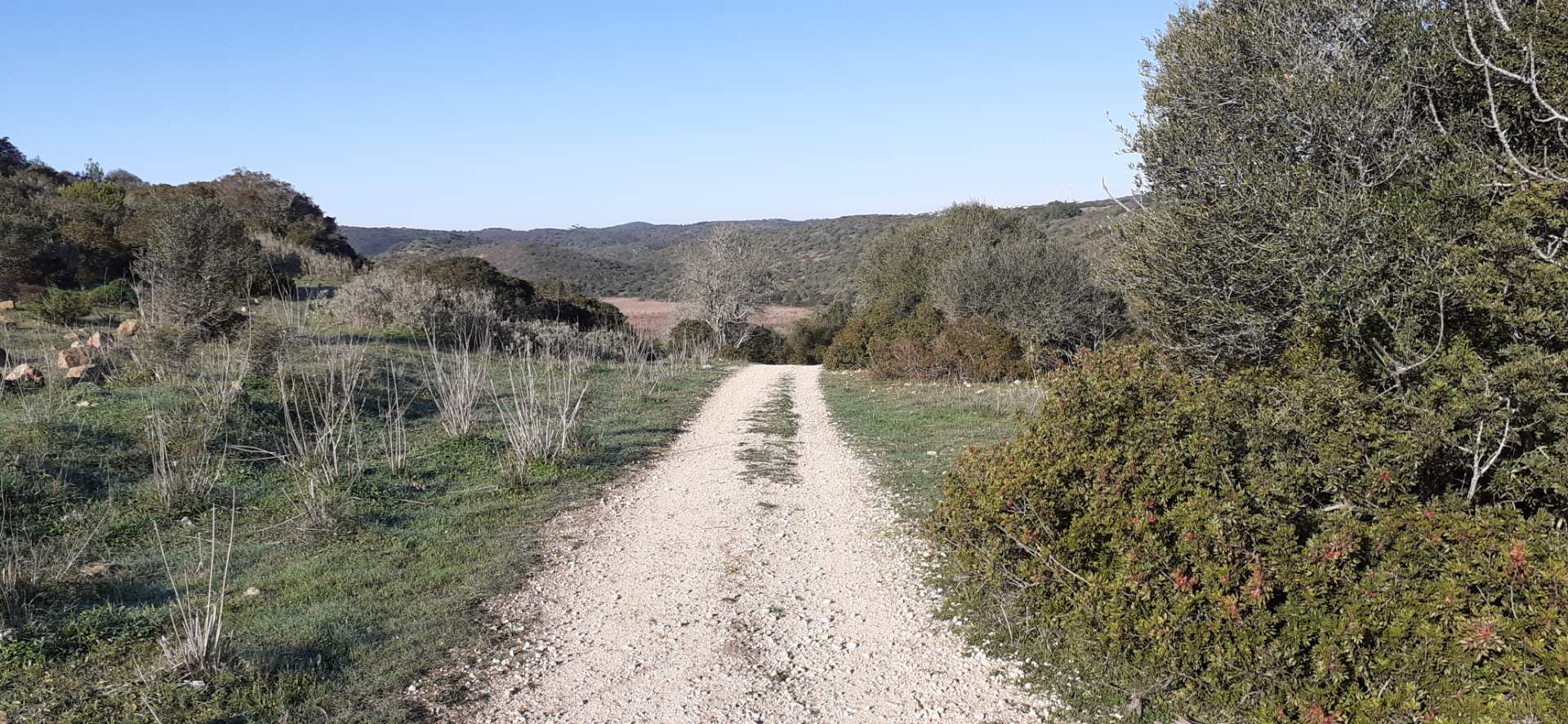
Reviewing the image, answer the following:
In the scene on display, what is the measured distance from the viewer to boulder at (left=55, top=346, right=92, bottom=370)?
404 inches

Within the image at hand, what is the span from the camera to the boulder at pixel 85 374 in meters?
9.98

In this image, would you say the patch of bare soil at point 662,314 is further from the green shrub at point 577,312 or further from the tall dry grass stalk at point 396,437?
the tall dry grass stalk at point 396,437

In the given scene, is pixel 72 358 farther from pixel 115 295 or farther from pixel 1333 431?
pixel 1333 431

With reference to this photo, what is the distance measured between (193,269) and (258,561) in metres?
9.60

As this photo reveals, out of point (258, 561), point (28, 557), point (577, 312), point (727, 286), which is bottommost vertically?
point (258, 561)

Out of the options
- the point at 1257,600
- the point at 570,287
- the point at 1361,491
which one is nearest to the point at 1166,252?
the point at 1361,491

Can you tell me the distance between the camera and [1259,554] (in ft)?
12.4


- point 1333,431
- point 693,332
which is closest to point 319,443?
point 1333,431

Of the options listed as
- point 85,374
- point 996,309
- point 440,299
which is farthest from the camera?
point 996,309

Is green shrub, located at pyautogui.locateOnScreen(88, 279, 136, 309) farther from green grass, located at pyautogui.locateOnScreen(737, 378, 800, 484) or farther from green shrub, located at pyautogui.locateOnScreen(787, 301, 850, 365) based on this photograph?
green shrub, located at pyautogui.locateOnScreen(787, 301, 850, 365)

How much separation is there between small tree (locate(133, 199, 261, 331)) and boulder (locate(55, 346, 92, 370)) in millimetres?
1884

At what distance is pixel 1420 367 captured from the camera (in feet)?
13.7

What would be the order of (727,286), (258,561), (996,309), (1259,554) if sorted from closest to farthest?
(1259,554), (258,561), (996,309), (727,286)

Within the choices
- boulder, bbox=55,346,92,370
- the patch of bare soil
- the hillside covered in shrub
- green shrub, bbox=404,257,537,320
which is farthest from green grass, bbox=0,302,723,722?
the patch of bare soil
